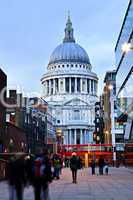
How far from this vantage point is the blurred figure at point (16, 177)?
17.8 metres

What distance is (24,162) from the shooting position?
18.1 m

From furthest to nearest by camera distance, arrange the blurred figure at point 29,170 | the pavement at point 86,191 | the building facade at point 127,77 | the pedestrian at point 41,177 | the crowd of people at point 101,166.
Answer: the building facade at point 127,77 < the crowd of people at point 101,166 < the pavement at point 86,191 < the blurred figure at point 29,170 < the pedestrian at point 41,177

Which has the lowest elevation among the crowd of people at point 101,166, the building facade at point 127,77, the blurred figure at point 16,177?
the blurred figure at point 16,177

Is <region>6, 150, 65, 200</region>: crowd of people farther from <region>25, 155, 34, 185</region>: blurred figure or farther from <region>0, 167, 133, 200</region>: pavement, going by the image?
<region>0, 167, 133, 200</region>: pavement

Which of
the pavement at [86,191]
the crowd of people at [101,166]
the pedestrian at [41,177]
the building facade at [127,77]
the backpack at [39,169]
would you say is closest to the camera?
the pedestrian at [41,177]

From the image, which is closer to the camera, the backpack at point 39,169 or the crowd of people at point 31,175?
the crowd of people at point 31,175

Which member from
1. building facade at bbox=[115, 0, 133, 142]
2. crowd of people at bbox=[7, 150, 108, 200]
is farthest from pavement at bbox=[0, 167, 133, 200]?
building facade at bbox=[115, 0, 133, 142]

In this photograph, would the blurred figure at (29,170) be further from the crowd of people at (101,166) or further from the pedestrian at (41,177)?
the crowd of people at (101,166)

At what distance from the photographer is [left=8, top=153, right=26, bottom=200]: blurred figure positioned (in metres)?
17.8

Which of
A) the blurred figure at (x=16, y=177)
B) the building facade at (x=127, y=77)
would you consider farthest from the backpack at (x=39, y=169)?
the building facade at (x=127, y=77)

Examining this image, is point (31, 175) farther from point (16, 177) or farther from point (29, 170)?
point (16, 177)

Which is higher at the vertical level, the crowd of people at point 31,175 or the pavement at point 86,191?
the crowd of people at point 31,175

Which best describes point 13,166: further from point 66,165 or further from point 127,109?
point 66,165

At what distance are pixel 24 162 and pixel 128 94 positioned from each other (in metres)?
52.0
